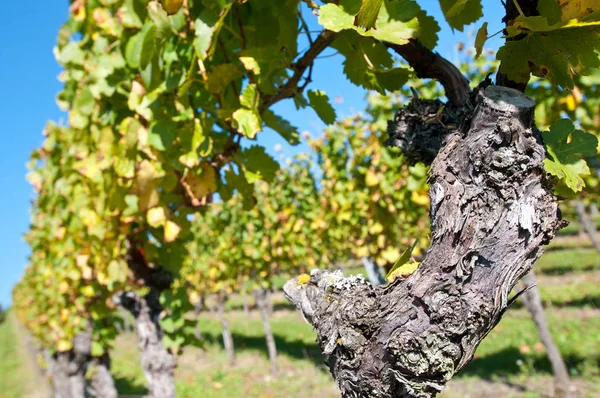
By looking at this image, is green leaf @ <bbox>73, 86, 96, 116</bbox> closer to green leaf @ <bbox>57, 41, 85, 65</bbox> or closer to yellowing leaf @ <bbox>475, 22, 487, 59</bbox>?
green leaf @ <bbox>57, 41, 85, 65</bbox>

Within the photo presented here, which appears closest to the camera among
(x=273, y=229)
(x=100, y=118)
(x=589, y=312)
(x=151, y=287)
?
(x=100, y=118)

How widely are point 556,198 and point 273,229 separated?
1096cm

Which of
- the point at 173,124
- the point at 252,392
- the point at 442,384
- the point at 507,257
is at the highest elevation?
the point at 173,124

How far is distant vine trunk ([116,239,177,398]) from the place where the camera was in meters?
3.35

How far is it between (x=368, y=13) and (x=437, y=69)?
0.35 metres

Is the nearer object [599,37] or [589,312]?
[599,37]

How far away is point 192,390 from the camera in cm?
1042

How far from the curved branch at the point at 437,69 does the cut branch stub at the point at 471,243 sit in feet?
0.89

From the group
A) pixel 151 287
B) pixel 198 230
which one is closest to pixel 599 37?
pixel 151 287

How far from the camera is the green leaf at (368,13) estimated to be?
110cm

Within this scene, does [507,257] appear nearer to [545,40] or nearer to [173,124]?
[545,40]

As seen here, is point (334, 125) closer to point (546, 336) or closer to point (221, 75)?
point (221, 75)

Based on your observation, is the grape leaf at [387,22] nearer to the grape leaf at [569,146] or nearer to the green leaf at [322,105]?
the grape leaf at [569,146]

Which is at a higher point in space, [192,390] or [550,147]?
[550,147]
